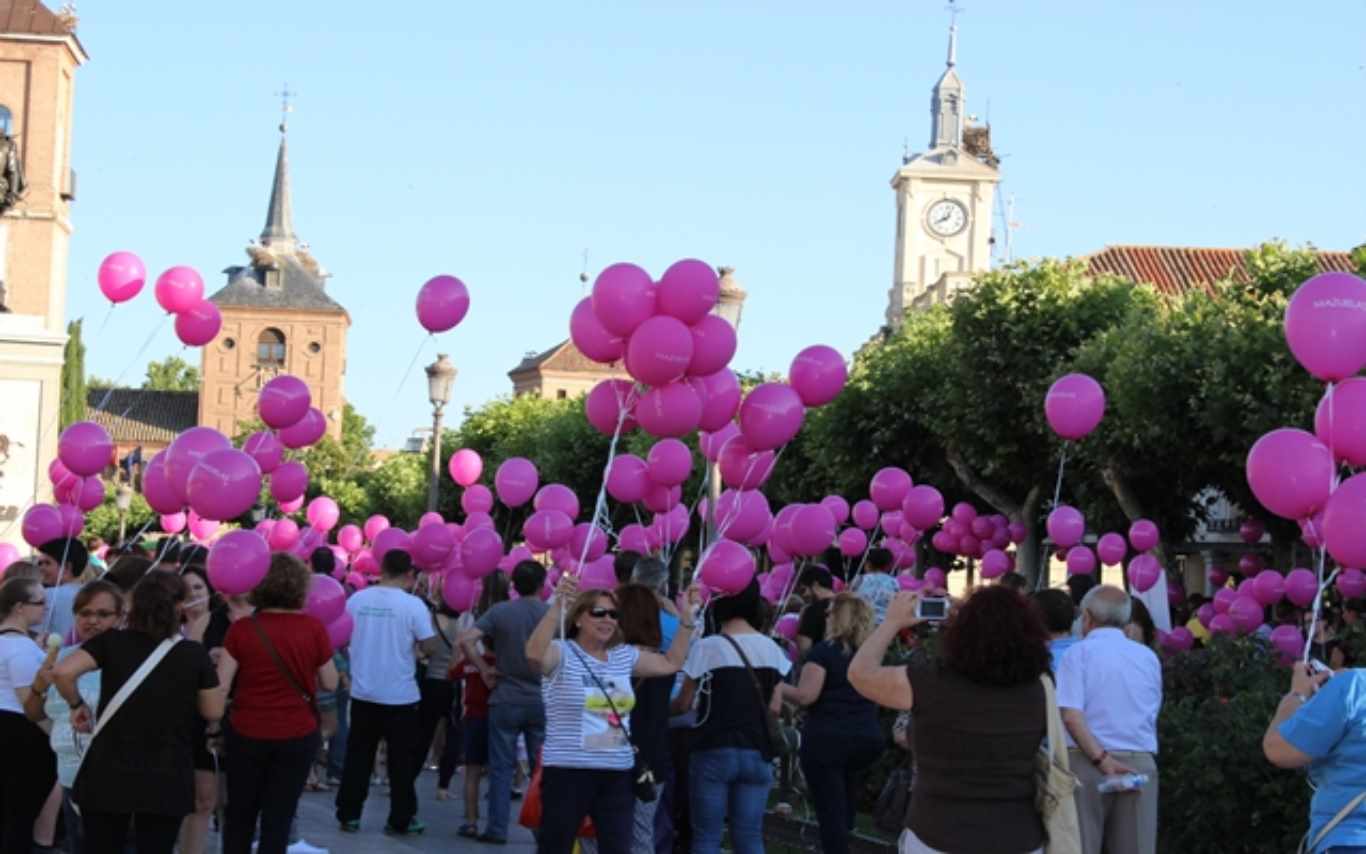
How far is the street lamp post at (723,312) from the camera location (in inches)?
562

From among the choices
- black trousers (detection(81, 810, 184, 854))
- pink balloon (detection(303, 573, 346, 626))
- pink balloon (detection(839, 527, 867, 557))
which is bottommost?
black trousers (detection(81, 810, 184, 854))

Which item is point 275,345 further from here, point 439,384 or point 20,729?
point 20,729

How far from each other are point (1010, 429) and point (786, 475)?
9.01 m

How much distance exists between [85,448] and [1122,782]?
8.36 metres

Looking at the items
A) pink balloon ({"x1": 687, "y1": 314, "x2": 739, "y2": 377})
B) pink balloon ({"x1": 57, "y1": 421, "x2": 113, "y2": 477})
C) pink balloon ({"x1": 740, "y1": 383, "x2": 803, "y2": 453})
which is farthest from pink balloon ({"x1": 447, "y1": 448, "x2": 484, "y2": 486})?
pink balloon ({"x1": 687, "y1": 314, "x2": 739, "y2": 377})

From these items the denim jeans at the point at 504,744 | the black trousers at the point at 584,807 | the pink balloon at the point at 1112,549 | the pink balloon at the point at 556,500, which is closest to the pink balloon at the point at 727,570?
the black trousers at the point at 584,807

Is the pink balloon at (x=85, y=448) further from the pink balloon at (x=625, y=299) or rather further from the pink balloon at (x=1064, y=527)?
the pink balloon at (x=1064, y=527)

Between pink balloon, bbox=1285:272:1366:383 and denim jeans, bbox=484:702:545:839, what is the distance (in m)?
5.08

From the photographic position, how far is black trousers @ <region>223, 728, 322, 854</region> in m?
9.56

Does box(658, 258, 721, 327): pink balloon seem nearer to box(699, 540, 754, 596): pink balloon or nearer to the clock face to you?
box(699, 540, 754, 596): pink balloon

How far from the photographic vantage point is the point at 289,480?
16781mm

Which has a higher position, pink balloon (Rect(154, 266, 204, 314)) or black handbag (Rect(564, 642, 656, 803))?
pink balloon (Rect(154, 266, 204, 314))

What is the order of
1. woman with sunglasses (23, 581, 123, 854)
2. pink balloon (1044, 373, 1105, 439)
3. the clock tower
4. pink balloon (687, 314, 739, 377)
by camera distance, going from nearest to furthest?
woman with sunglasses (23, 581, 123, 854) < pink balloon (687, 314, 739, 377) < pink balloon (1044, 373, 1105, 439) < the clock tower

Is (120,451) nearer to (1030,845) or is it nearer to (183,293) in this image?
(183,293)
